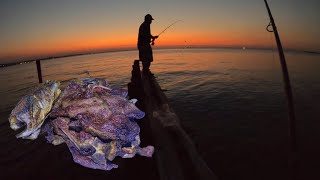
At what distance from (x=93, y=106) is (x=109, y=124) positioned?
42 cm

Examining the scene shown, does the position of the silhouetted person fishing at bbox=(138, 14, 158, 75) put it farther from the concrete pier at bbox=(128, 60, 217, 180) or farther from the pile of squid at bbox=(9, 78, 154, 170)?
the pile of squid at bbox=(9, 78, 154, 170)

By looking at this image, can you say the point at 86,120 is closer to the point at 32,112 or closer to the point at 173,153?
the point at 32,112

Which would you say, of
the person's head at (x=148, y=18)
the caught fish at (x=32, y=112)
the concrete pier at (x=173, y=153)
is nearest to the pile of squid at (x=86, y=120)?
the caught fish at (x=32, y=112)

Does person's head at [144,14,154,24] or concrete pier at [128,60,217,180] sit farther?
person's head at [144,14,154,24]

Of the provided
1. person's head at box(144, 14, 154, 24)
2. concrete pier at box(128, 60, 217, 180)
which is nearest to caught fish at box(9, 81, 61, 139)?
concrete pier at box(128, 60, 217, 180)

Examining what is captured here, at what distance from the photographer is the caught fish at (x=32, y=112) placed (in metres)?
3.83

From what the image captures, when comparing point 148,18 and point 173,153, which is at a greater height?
point 148,18

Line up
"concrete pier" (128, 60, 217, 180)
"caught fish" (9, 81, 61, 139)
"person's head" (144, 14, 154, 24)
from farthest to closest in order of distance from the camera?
1. "person's head" (144, 14, 154, 24)
2. "caught fish" (9, 81, 61, 139)
3. "concrete pier" (128, 60, 217, 180)

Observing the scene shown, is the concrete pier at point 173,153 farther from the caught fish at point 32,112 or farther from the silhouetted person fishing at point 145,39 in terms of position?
the silhouetted person fishing at point 145,39

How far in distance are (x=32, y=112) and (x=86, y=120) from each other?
1.08 meters

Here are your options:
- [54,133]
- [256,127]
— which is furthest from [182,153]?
[256,127]

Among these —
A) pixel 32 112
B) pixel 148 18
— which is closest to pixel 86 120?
pixel 32 112

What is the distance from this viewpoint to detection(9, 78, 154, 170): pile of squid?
141 inches

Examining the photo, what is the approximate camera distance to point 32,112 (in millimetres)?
3834
